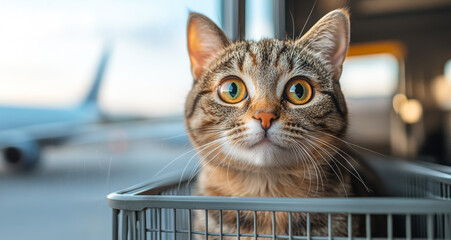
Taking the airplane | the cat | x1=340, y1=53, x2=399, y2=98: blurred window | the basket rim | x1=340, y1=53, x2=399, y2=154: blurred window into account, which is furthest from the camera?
x1=340, y1=53, x2=399, y2=154: blurred window

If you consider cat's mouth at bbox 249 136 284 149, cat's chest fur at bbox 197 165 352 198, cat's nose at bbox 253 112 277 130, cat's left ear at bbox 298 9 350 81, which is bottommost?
cat's chest fur at bbox 197 165 352 198

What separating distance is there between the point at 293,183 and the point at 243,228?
0.15 m

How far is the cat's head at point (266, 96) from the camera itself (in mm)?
618

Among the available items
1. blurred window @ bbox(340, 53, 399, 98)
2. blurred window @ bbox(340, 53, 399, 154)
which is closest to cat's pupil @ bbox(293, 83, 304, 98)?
blurred window @ bbox(340, 53, 399, 98)

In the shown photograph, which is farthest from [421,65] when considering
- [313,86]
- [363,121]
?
[313,86]

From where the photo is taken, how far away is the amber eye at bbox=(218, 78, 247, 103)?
0.68m

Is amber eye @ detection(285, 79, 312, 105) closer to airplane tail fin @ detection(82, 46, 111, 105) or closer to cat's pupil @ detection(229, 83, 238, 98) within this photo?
cat's pupil @ detection(229, 83, 238, 98)

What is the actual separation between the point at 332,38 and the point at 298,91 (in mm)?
143

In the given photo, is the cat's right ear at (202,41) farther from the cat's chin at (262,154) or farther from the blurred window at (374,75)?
the blurred window at (374,75)

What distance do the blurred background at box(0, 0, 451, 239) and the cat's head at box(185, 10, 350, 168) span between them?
78 millimetres

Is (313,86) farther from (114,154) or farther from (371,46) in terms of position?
(371,46)

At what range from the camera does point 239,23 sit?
3.18 feet

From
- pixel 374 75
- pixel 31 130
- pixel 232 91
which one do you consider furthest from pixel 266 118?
pixel 374 75

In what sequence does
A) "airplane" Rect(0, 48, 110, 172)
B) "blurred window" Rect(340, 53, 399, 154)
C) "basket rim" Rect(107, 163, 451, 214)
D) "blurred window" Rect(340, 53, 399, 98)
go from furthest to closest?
"blurred window" Rect(340, 53, 399, 154) < "blurred window" Rect(340, 53, 399, 98) < "airplane" Rect(0, 48, 110, 172) < "basket rim" Rect(107, 163, 451, 214)
